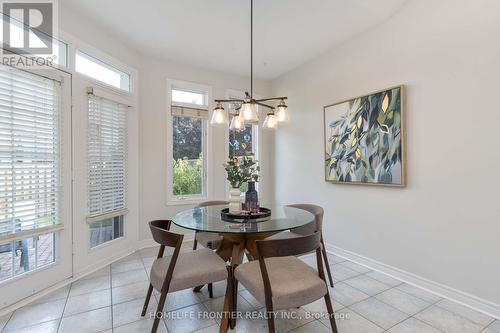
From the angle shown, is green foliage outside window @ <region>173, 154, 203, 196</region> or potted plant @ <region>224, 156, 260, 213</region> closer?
potted plant @ <region>224, 156, 260, 213</region>

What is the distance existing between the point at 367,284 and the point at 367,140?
1613 millimetres

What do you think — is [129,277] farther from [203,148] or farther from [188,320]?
[203,148]

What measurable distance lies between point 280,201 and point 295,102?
1.79 metres

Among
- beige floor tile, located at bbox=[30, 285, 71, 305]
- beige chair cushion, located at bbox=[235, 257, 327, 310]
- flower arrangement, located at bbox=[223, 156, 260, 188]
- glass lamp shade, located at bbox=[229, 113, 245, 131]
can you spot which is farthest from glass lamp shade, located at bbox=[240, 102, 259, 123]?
beige floor tile, located at bbox=[30, 285, 71, 305]

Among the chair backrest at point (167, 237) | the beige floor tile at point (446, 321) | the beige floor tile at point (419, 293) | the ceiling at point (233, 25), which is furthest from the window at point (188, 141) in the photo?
the beige floor tile at point (446, 321)

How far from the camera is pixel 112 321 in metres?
2.00

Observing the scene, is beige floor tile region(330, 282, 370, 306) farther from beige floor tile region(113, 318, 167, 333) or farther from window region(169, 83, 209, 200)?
window region(169, 83, 209, 200)

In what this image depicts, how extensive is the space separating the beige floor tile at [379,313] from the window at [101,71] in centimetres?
373

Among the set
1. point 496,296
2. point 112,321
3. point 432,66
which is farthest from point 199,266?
point 432,66

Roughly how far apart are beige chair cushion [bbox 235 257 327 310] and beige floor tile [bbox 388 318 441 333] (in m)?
0.74

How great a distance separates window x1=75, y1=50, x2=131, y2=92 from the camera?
2.86 meters

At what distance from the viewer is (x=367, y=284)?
8.68ft

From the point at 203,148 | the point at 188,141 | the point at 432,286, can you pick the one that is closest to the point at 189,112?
the point at 188,141

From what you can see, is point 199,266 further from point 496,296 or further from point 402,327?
point 496,296
